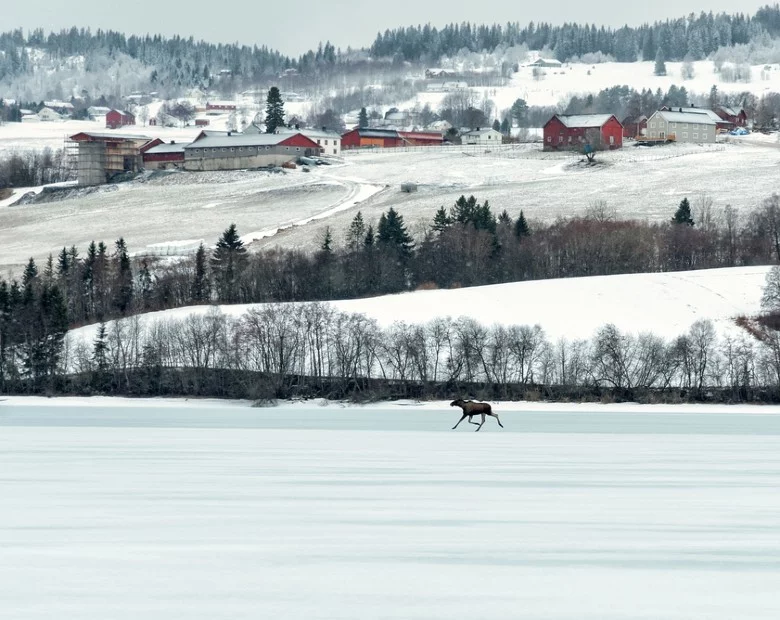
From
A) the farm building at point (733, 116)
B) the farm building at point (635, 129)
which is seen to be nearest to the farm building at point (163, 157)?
the farm building at point (635, 129)

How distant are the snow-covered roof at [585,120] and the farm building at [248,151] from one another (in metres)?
27.9

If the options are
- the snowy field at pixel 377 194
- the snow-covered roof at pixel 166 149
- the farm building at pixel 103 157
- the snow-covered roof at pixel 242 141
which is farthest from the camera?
the snow-covered roof at pixel 166 149

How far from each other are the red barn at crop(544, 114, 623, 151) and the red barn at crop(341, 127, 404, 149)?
30.2 metres

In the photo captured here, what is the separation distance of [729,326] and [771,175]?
1978 inches

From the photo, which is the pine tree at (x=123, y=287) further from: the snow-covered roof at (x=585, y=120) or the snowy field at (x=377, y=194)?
the snow-covered roof at (x=585, y=120)

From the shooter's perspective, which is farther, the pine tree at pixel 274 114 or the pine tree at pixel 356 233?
the pine tree at pixel 274 114

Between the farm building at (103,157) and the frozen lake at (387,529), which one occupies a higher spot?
the farm building at (103,157)

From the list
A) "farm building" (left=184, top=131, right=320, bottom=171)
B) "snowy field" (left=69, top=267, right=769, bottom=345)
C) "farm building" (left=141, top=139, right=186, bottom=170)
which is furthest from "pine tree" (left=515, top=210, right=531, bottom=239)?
"farm building" (left=141, top=139, right=186, bottom=170)

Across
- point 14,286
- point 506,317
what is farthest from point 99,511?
point 14,286

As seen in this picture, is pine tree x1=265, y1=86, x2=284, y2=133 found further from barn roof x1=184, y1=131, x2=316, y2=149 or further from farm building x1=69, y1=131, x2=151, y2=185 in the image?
farm building x1=69, y1=131, x2=151, y2=185

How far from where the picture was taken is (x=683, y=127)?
12912 centimetres

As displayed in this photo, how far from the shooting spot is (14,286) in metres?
56.2

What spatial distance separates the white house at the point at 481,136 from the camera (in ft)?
490

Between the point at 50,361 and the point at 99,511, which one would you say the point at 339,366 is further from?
the point at 99,511
